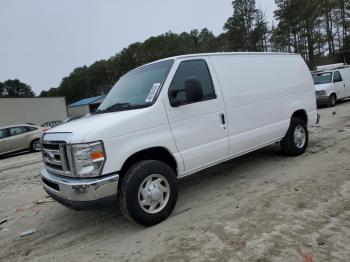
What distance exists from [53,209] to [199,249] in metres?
3.07

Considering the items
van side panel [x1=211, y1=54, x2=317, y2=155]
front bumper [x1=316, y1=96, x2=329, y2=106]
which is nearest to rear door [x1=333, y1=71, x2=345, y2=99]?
front bumper [x1=316, y1=96, x2=329, y2=106]

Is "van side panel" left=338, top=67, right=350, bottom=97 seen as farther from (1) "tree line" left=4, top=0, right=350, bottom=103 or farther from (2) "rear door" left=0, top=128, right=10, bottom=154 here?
(1) "tree line" left=4, top=0, right=350, bottom=103

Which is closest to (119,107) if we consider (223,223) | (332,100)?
(223,223)

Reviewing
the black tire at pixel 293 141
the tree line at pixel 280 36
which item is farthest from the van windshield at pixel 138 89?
the tree line at pixel 280 36

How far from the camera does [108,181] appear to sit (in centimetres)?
380

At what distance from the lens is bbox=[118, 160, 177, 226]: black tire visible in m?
3.95

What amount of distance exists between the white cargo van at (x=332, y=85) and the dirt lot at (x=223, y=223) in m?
11.0

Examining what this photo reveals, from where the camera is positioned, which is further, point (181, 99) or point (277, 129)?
point (277, 129)

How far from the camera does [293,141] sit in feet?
21.6

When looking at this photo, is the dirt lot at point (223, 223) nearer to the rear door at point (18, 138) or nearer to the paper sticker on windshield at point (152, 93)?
Result: the paper sticker on windshield at point (152, 93)

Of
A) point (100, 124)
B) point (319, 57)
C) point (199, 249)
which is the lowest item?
point (199, 249)

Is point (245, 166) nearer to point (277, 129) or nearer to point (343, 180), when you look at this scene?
point (277, 129)

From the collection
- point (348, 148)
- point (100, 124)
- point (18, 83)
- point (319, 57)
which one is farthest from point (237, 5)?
point (18, 83)

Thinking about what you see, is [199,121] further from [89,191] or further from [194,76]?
[89,191]
